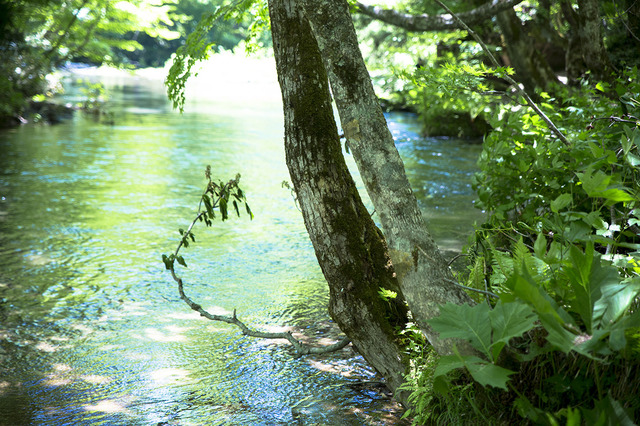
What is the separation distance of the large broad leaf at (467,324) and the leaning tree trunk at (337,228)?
39.2 inches

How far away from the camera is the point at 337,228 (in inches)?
124

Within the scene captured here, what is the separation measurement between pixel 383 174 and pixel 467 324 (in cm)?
88

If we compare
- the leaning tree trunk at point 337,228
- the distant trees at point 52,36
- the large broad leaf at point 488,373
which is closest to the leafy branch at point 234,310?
the leaning tree trunk at point 337,228

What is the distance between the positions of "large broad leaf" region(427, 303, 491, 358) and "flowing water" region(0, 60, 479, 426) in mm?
1219

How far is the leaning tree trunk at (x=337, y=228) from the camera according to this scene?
313 centimetres

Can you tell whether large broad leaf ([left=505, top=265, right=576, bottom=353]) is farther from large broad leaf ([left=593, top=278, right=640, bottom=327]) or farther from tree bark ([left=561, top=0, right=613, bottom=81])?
tree bark ([left=561, top=0, right=613, bottom=81])

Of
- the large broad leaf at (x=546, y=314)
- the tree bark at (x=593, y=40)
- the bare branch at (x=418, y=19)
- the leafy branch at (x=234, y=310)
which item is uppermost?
the bare branch at (x=418, y=19)

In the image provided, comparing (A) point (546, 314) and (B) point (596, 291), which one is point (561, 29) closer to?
(B) point (596, 291)

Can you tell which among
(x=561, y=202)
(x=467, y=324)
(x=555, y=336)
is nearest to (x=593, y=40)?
(x=561, y=202)

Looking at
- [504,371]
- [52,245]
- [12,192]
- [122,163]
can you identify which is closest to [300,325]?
[504,371]

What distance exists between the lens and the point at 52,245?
638cm

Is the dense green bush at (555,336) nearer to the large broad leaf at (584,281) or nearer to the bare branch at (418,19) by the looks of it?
the large broad leaf at (584,281)

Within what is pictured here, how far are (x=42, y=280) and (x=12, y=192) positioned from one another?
3996mm

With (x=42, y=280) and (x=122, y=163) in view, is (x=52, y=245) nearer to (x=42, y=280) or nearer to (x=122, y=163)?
(x=42, y=280)
